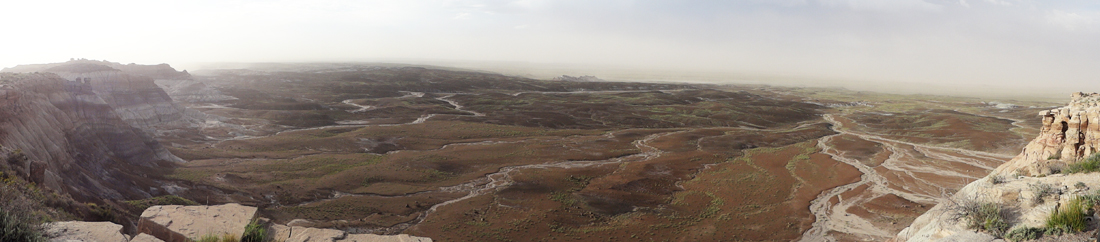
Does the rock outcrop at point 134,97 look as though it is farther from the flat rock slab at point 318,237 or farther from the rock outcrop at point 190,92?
the flat rock slab at point 318,237

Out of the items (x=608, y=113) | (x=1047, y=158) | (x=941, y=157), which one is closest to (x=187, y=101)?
(x=608, y=113)

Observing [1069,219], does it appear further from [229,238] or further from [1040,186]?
[229,238]

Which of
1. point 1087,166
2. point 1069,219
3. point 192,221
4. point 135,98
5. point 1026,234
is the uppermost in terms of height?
point 1087,166

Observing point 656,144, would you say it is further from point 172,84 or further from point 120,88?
point 172,84

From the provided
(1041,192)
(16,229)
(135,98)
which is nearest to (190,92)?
(135,98)

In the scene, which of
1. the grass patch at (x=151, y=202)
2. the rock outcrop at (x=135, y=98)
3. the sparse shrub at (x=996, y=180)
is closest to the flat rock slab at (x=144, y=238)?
the grass patch at (x=151, y=202)

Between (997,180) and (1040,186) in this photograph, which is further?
(997,180)
